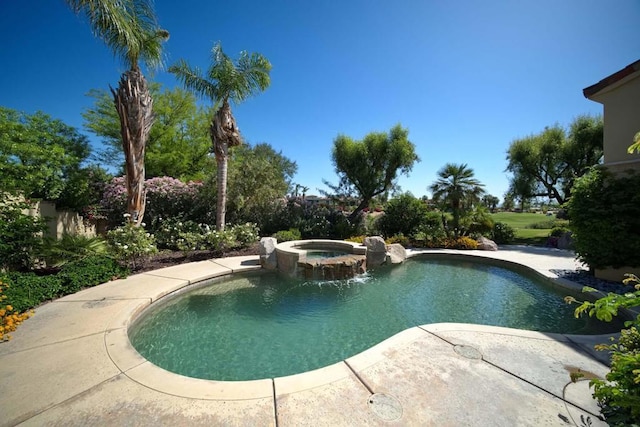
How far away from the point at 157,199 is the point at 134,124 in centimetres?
425

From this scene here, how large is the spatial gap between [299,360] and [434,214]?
11.8 meters

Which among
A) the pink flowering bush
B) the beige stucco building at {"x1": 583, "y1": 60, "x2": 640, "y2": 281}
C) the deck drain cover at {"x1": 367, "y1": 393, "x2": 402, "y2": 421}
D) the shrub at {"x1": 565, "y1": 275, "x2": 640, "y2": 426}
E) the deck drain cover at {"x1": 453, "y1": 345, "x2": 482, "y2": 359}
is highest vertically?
the beige stucco building at {"x1": 583, "y1": 60, "x2": 640, "y2": 281}

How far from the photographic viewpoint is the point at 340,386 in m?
2.58

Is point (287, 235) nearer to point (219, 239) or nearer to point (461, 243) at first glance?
point (219, 239)

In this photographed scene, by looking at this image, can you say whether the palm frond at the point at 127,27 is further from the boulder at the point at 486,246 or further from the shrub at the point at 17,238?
the boulder at the point at 486,246

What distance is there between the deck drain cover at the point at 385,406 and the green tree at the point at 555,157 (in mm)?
17493

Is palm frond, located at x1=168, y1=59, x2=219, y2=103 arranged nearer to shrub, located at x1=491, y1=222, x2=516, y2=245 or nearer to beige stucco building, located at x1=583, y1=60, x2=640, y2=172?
beige stucco building, located at x1=583, y1=60, x2=640, y2=172

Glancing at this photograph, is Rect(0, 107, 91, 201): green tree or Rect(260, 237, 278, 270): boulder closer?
Rect(0, 107, 91, 201): green tree

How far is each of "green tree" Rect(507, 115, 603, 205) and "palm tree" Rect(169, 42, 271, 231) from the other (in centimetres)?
1618

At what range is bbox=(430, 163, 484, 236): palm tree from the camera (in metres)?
12.1

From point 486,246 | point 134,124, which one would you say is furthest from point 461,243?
point 134,124

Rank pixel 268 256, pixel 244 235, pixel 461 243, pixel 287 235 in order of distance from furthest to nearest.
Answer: pixel 287 235 < pixel 461 243 < pixel 244 235 < pixel 268 256

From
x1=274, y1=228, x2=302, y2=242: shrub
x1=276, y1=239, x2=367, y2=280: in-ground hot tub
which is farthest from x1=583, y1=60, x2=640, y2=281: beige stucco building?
x1=274, y1=228, x2=302, y2=242: shrub

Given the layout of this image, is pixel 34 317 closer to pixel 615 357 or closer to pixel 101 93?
pixel 615 357
